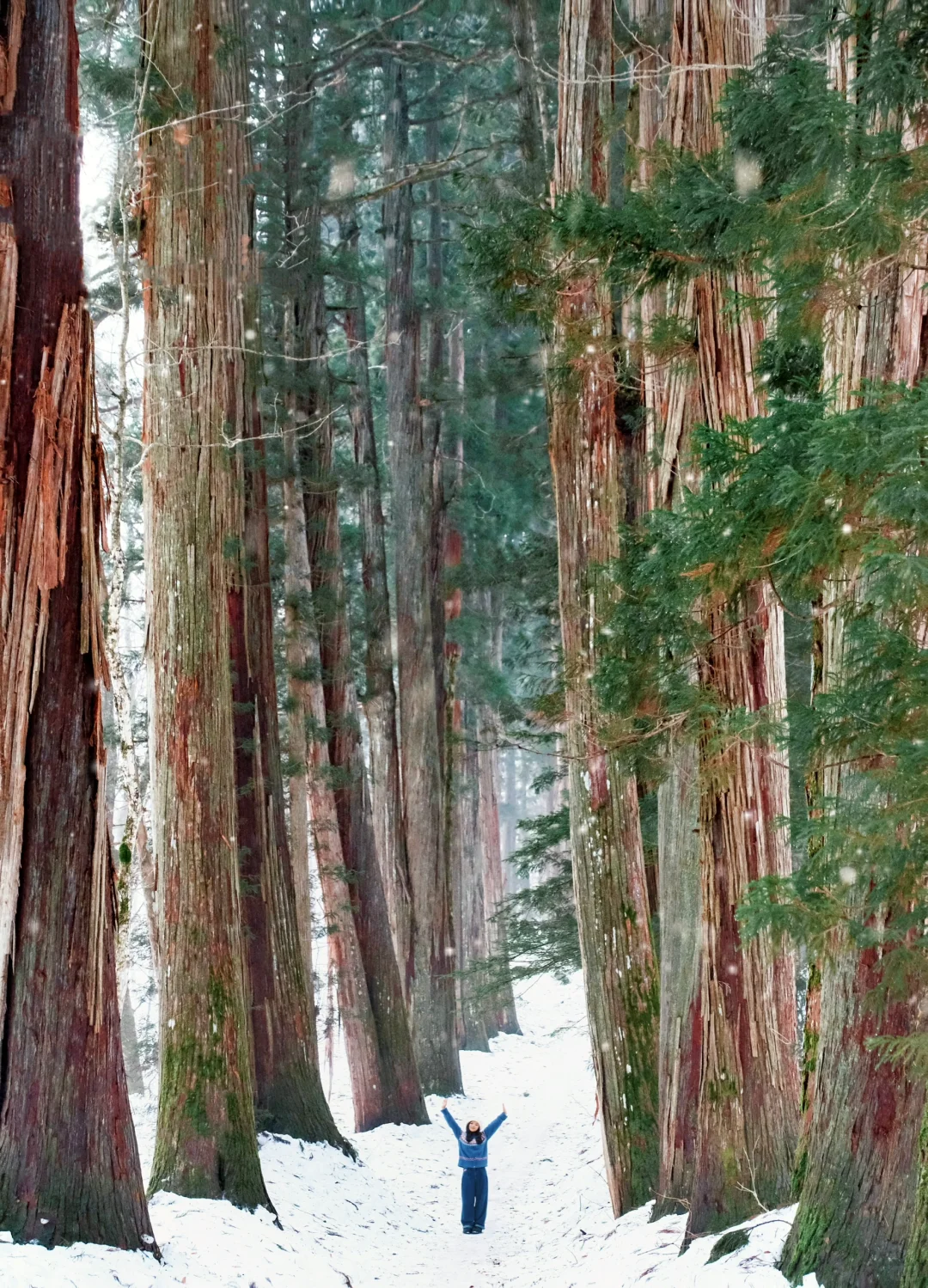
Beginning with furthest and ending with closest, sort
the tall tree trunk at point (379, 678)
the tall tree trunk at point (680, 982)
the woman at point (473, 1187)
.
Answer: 1. the tall tree trunk at point (379, 678)
2. the woman at point (473, 1187)
3. the tall tree trunk at point (680, 982)

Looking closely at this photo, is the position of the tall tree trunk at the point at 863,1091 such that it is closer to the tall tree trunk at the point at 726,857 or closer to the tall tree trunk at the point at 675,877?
the tall tree trunk at the point at 726,857

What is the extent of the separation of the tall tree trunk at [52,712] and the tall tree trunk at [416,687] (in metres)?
10.5

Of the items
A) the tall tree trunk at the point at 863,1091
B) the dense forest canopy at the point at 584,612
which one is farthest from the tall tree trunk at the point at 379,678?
the tall tree trunk at the point at 863,1091

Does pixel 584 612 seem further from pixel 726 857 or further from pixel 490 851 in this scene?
pixel 490 851

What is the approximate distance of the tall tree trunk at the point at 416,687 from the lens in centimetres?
1596

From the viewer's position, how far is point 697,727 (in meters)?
6.35

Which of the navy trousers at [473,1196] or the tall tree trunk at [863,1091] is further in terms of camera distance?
the navy trousers at [473,1196]

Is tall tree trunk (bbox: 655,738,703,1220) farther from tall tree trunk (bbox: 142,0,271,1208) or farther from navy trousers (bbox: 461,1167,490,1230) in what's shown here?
navy trousers (bbox: 461,1167,490,1230)

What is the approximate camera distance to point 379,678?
53.1 ft

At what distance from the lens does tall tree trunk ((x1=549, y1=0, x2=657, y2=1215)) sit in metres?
8.03

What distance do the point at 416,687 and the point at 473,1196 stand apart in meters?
7.50

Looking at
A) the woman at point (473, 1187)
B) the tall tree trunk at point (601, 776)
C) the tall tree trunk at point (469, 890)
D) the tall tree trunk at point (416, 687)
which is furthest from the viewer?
the tall tree trunk at point (469, 890)

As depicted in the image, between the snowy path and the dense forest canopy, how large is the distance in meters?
0.27

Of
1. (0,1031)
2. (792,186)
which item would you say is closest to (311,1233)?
(0,1031)
